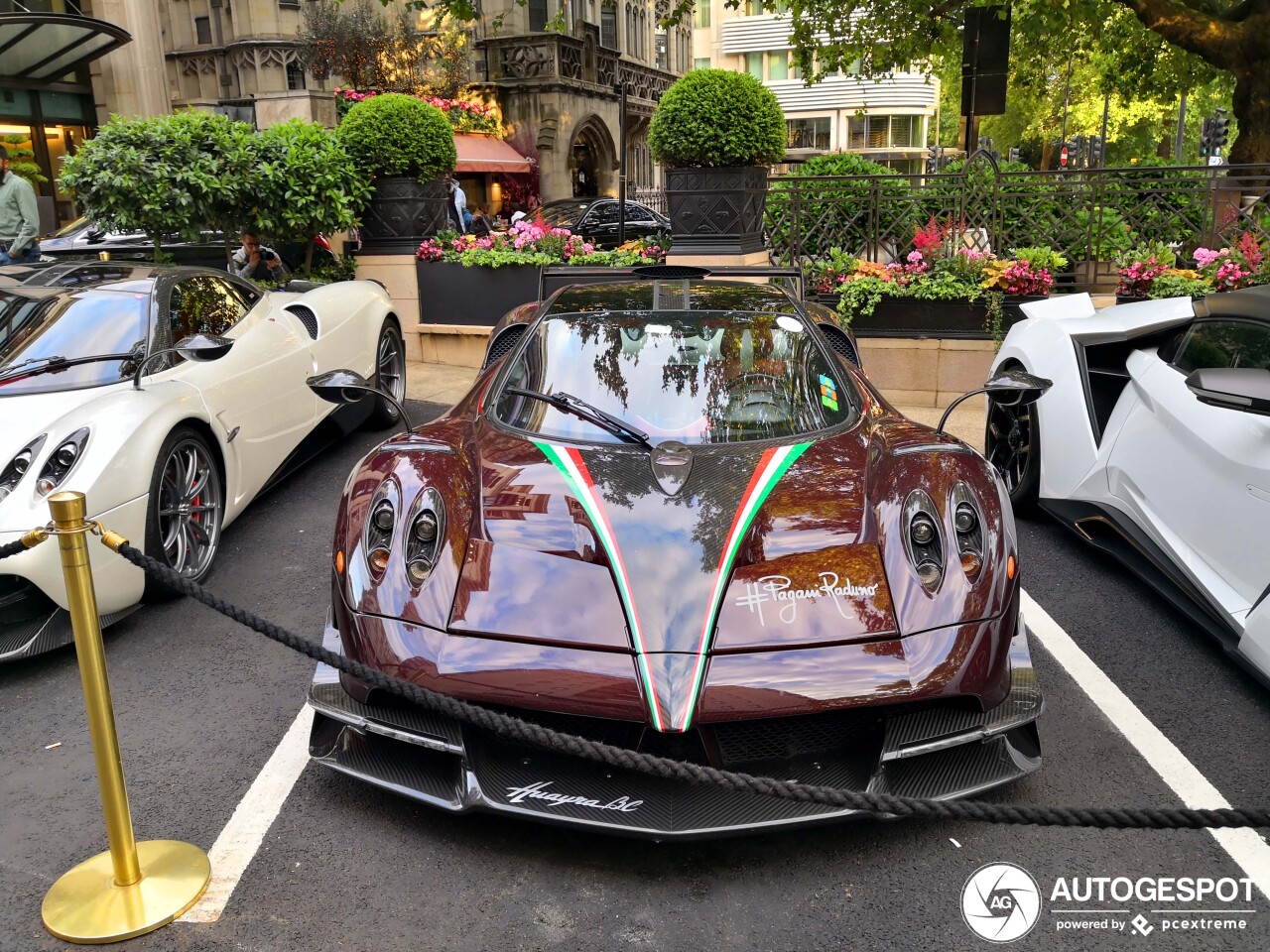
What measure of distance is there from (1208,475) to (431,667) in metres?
2.94

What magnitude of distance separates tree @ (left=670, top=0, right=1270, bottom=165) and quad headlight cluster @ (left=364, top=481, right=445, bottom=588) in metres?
9.57

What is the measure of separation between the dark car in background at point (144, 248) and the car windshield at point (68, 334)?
17.5 ft

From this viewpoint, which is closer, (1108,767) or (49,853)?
(49,853)

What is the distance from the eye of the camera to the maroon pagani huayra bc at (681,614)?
2502 mm

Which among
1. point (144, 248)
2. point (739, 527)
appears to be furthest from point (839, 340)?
point (144, 248)

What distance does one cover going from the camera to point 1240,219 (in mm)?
8883

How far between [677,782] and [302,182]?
26.4 ft

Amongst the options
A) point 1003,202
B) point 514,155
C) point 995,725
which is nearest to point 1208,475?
point 995,725

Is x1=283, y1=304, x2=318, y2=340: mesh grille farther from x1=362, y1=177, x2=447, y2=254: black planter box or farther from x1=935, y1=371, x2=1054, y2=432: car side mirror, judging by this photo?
x1=935, y1=371, x2=1054, y2=432: car side mirror

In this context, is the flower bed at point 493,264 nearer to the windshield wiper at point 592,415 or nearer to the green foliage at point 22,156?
the windshield wiper at point 592,415

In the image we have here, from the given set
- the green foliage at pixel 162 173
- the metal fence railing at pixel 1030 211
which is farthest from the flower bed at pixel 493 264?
the green foliage at pixel 162 173

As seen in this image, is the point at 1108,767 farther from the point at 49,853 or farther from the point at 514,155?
the point at 514,155

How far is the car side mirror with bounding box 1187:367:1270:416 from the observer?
3.28m

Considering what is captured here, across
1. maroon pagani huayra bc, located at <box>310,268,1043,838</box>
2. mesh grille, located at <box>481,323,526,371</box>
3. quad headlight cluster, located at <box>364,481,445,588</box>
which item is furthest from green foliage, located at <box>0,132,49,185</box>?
maroon pagani huayra bc, located at <box>310,268,1043,838</box>
